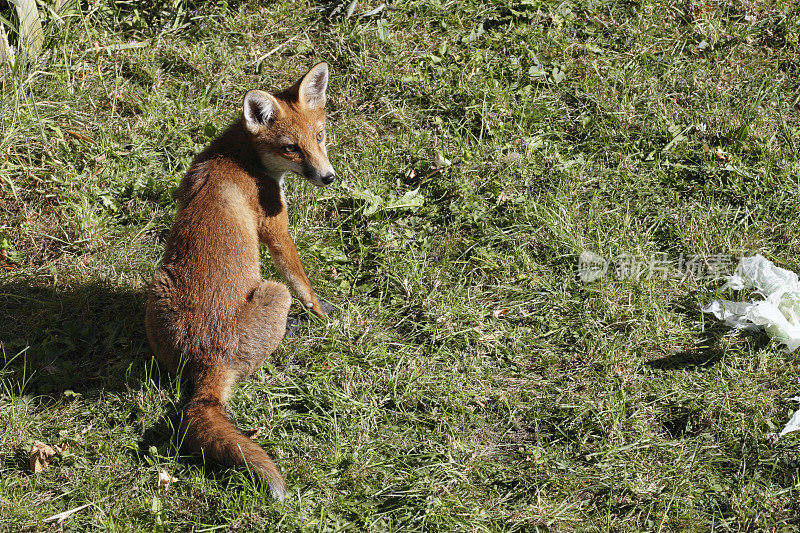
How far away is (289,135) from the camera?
484 centimetres

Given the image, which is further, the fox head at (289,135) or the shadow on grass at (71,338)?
the fox head at (289,135)

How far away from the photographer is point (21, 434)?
14.1ft

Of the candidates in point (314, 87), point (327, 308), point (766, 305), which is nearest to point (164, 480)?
point (327, 308)

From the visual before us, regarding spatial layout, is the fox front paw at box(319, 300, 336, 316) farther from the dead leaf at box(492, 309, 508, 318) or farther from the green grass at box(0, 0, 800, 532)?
the dead leaf at box(492, 309, 508, 318)

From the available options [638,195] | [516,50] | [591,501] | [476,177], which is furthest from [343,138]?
[591,501]

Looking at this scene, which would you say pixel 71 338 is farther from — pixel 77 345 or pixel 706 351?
pixel 706 351

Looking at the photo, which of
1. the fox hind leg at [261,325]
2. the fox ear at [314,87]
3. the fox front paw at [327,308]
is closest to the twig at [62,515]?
the fox hind leg at [261,325]

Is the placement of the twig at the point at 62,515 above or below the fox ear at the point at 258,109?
below

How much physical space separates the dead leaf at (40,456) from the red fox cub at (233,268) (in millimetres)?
789

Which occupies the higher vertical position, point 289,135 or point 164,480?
point 289,135

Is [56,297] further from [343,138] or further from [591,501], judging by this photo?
[591,501]

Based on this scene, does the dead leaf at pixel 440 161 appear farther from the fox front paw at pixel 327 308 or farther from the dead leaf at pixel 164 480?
the dead leaf at pixel 164 480

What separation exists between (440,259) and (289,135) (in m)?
1.41

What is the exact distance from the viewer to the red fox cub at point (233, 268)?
4.16 meters
